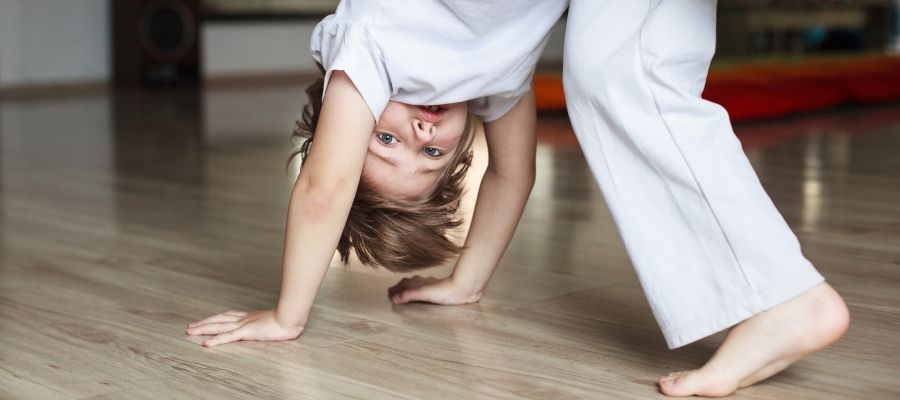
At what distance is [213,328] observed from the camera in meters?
1.11

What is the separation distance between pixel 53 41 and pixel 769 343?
4.75 m

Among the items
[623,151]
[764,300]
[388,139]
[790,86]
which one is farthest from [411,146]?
[790,86]

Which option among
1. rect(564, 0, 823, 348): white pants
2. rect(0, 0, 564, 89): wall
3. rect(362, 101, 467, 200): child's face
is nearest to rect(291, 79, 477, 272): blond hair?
rect(362, 101, 467, 200): child's face

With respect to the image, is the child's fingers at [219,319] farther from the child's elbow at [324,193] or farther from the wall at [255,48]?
the wall at [255,48]

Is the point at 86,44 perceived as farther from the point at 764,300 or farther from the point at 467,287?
the point at 764,300

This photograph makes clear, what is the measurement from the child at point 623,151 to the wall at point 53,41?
14.1ft

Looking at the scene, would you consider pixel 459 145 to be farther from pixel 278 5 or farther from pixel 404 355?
pixel 278 5

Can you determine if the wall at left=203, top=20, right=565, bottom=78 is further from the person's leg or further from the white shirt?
the person's leg

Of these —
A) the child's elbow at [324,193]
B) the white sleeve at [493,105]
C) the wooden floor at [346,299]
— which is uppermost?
the white sleeve at [493,105]

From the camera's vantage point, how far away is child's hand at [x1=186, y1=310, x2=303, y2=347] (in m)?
1.08

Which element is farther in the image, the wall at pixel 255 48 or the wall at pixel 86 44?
the wall at pixel 255 48

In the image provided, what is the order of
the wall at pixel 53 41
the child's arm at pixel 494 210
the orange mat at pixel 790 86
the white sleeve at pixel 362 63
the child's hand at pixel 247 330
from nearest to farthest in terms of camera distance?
Answer: the white sleeve at pixel 362 63 < the child's hand at pixel 247 330 < the child's arm at pixel 494 210 < the orange mat at pixel 790 86 < the wall at pixel 53 41

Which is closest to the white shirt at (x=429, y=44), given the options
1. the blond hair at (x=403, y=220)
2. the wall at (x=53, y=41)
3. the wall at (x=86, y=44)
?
the blond hair at (x=403, y=220)

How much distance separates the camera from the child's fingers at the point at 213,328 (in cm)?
110
